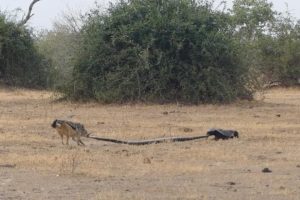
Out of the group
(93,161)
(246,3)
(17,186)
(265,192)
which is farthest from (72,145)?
(246,3)

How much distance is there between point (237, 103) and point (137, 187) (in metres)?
15.5

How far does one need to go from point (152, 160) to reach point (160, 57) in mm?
12217

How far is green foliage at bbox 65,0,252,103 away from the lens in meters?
23.0

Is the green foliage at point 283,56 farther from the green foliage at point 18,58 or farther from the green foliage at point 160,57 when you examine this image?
the green foliage at point 160,57

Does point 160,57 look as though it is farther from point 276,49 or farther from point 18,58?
point 276,49

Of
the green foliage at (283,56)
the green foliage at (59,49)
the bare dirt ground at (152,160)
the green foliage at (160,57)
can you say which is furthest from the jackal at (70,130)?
the green foliage at (283,56)

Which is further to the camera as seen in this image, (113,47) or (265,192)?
(113,47)

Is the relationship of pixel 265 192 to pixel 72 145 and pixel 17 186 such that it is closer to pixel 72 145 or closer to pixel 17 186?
pixel 17 186

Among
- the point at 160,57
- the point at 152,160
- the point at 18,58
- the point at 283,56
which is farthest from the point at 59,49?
the point at 152,160

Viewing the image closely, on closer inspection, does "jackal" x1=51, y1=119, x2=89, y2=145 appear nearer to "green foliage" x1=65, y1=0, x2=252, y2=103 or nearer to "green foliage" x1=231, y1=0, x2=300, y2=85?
"green foliage" x1=65, y1=0, x2=252, y2=103

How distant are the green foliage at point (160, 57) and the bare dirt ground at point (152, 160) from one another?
152 inches

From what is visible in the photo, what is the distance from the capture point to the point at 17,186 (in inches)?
329

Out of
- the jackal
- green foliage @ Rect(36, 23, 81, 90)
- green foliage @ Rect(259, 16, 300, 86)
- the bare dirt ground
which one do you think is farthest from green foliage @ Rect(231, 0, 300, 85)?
the jackal

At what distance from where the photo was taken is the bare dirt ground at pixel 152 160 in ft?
26.5
